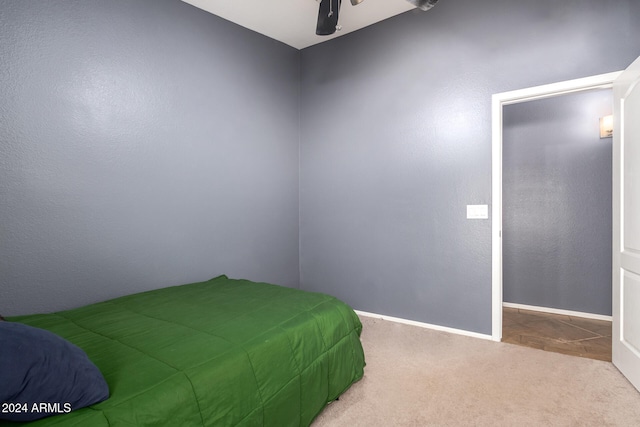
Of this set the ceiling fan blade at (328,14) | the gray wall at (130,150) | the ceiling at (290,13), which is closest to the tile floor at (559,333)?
the gray wall at (130,150)

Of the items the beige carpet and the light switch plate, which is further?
the light switch plate

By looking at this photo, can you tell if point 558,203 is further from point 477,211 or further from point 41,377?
point 41,377

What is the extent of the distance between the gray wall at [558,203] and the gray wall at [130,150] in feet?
9.39

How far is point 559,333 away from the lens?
2988mm

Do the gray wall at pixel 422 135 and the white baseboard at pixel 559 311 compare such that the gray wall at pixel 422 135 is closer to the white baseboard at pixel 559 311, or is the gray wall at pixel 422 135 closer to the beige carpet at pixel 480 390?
the beige carpet at pixel 480 390

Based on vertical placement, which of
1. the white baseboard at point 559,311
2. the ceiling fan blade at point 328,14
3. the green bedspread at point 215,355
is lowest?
the white baseboard at point 559,311

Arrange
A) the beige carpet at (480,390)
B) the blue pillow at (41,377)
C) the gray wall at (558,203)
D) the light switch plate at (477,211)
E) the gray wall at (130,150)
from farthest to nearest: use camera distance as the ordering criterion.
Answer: the gray wall at (558,203), the light switch plate at (477,211), the gray wall at (130,150), the beige carpet at (480,390), the blue pillow at (41,377)

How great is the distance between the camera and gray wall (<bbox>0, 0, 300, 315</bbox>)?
6.57 feet

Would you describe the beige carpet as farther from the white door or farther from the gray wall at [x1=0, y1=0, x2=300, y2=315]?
the gray wall at [x1=0, y1=0, x2=300, y2=315]

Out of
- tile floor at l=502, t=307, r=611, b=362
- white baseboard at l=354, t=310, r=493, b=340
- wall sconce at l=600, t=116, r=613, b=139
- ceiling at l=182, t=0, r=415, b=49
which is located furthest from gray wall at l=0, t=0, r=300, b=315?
wall sconce at l=600, t=116, r=613, b=139

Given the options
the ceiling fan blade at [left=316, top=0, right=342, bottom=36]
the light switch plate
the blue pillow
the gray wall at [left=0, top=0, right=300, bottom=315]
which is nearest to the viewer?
the blue pillow

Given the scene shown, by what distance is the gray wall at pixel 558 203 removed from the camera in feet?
11.2

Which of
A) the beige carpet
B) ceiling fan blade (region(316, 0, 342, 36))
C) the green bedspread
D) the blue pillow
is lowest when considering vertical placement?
the beige carpet

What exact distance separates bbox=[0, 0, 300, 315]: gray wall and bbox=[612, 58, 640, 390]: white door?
116 inches
